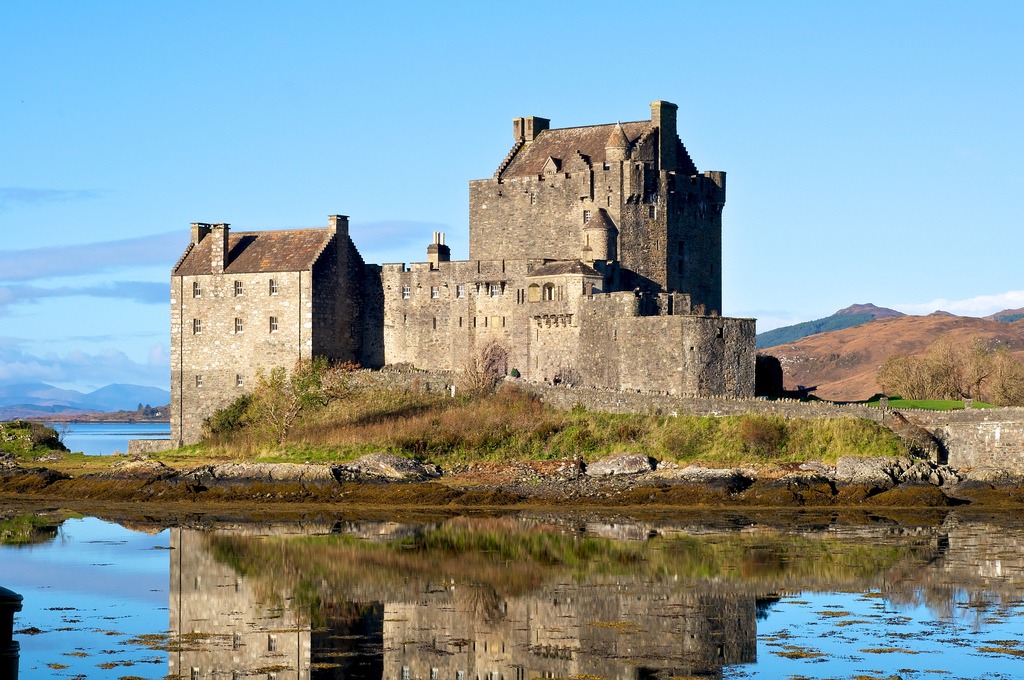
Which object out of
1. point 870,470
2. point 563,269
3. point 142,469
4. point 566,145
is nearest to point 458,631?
point 870,470

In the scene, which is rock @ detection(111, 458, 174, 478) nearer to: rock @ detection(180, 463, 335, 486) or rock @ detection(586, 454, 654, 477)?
rock @ detection(180, 463, 335, 486)

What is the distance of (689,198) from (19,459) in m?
28.7

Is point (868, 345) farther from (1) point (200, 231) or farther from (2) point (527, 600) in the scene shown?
(2) point (527, 600)

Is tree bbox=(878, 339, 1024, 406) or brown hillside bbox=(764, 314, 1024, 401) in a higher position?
brown hillside bbox=(764, 314, 1024, 401)

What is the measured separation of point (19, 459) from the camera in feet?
199

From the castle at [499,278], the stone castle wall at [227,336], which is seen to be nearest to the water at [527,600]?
the castle at [499,278]

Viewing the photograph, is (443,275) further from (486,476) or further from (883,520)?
(883,520)

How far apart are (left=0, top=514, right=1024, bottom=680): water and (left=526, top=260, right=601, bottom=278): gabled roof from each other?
18389 millimetres

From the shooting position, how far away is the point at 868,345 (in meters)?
150

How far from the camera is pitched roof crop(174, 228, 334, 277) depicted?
208ft

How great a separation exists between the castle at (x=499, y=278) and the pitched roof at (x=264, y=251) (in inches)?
3.2

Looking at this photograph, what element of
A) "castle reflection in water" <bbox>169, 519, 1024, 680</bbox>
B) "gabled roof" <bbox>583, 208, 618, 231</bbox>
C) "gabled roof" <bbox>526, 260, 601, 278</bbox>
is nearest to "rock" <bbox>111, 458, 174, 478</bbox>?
"castle reflection in water" <bbox>169, 519, 1024, 680</bbox>

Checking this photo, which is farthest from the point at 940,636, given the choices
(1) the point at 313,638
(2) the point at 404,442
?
(2) the point at 404,442

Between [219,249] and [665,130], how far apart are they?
19.0 m
